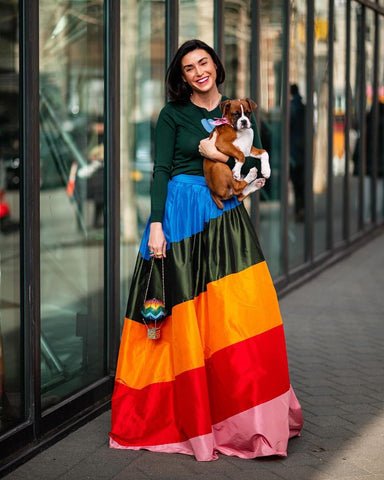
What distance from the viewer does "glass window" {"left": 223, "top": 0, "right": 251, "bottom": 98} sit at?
8.02 meters

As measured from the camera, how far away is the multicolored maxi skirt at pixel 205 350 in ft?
14.5

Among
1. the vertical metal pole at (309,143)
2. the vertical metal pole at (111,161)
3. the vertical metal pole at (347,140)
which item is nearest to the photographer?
the vertical metal pole at (111,161)

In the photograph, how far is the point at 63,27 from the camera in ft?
18.4

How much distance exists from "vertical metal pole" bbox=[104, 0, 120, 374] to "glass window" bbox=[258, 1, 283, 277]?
3309 mm

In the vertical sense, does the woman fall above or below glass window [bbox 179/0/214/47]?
below

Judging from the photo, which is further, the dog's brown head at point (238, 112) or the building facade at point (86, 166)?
the building facade at point (86, 166)

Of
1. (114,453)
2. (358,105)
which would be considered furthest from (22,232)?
(358,105)

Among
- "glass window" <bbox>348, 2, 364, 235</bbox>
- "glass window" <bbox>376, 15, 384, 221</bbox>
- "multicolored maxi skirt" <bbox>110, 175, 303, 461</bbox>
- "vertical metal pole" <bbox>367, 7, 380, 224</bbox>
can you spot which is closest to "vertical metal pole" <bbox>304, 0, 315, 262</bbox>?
"glass window" <bbox>348, 2, 364, 235</bbox>

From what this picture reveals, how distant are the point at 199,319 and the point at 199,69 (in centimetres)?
113

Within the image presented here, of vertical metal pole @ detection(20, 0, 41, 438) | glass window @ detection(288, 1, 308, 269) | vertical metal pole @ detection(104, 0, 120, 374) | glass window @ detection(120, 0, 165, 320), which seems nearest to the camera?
vertical metal pole @ detection(20, 0, 41, 438)

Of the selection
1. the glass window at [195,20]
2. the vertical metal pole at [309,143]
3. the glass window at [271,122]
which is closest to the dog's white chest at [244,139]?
the glass window at [195,20]

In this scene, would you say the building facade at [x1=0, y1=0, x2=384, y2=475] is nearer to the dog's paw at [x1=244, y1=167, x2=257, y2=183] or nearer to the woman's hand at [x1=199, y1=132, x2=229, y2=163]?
the woman's hand at [x1=199, y1=132, x2=229, y2=163]

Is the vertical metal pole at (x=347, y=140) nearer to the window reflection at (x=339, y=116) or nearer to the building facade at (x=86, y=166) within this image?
the window reflection at (x=339, y=116)

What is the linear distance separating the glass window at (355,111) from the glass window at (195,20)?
5363mm
